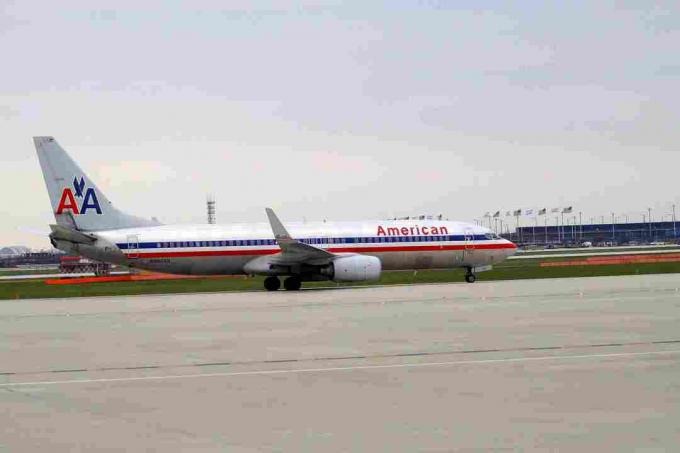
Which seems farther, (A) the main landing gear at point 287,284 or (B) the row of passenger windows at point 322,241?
(B) the row of passenger windows at point 322,241

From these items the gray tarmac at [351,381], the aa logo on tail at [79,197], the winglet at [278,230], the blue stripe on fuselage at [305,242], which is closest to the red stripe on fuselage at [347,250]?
the blue stripe on fuselage at [305,242]

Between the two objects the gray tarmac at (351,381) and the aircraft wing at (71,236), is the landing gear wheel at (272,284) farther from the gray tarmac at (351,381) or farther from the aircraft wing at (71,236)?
the gray tarmac at (351,381)

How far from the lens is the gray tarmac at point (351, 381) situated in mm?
9953

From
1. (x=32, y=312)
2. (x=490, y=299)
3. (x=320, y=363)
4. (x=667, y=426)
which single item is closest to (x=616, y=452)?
(x=667, y=426)

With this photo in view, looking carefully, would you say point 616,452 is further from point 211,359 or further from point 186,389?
point 211,359

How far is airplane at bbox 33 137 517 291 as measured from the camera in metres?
48.7

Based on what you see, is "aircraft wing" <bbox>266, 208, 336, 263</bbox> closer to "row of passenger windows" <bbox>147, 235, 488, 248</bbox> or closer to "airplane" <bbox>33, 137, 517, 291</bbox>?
"airplane" <bbox>33, 137, 517, 291</bbox>

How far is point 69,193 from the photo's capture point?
49781 millimetres

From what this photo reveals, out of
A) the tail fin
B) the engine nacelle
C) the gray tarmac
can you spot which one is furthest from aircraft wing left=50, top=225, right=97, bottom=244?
the gray tarmac

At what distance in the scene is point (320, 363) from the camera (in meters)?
16.3

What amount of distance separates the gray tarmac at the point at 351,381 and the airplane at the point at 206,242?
66.8 feet

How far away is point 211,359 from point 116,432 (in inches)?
273

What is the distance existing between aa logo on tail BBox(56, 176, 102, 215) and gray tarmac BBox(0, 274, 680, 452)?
2234cm

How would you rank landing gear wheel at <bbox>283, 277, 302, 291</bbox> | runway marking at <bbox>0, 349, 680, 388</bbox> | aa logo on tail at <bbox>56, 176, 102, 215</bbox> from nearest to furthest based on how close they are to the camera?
runway marking at <bbox>0, 349, 680, 388</bbox>, landing gear wheel at <bbox>283, 277, 302, 291</bbox>, aa logo on tail at <bbox>56, 176, 102, 215</bbox>
